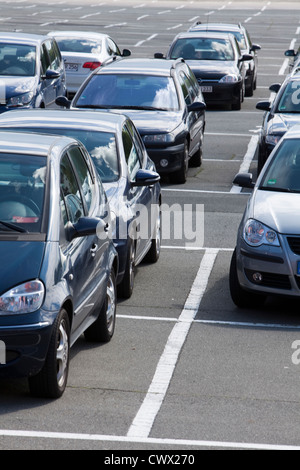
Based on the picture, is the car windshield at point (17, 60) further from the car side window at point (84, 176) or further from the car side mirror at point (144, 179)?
the car side window at point (84, 176)

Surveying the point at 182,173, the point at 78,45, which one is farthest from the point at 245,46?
the point at 182,173

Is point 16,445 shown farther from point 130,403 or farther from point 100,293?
point 100,293

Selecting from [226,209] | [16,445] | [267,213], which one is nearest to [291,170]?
[267,213]

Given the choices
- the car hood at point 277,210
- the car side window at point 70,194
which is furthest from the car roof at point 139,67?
the car side window at point 70,194

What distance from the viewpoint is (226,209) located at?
14945 millimetres

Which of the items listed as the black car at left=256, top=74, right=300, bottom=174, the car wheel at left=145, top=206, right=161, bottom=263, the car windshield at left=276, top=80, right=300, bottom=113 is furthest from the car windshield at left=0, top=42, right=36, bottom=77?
the car wheel at left=145, top=206, right=161, bottom=263

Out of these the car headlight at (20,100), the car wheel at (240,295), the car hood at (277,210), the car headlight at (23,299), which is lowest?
the car headlight at (20,100)

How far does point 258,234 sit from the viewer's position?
9656 millimetres

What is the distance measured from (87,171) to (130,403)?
2.19m

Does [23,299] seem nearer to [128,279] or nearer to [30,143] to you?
[30,143]

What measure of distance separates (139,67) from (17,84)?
2904mm

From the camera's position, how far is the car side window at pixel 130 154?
10.8 meters

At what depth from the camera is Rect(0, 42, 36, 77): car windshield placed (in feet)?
63.2

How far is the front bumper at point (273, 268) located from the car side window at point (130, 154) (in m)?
1.64
